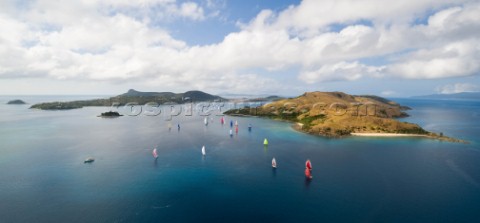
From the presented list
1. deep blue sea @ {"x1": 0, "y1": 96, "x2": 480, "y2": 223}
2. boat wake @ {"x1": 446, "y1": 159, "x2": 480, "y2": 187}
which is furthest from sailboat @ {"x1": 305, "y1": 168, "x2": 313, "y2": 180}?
boat wake @ {"x1": 446, "y1": 159, "x2": 480, "y2": 187}

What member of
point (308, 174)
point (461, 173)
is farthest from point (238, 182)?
point (461, 173)

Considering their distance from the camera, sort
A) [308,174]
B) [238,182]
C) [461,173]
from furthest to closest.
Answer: [461,173]
[308,174]
[238,182]

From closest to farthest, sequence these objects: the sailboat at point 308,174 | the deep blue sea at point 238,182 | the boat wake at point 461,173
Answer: the deep blue sea at point 238,182
the boat wake at point 461,173
the sailboat at point 308,174

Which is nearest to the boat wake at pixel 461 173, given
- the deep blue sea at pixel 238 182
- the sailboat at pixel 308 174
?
the deep blue sea at pixel 238 182

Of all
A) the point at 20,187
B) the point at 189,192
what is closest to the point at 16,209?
the point at 20,187

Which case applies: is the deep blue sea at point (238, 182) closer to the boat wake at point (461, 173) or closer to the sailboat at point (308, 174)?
the boat wake at point (461, 173)

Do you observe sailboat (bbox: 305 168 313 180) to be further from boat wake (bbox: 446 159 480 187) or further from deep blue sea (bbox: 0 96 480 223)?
boat wake (bbox: 446 159 480 187)

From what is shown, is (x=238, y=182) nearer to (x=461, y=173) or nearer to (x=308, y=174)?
(x=308, y=174)

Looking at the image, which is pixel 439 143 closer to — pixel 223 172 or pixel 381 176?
pixel 381 176
